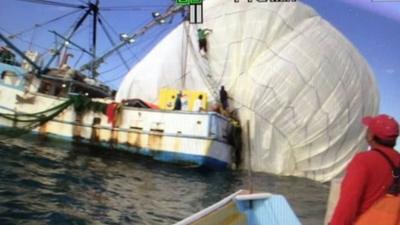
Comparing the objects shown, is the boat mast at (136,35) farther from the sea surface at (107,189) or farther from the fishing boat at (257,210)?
the fishing boat at (257,210)

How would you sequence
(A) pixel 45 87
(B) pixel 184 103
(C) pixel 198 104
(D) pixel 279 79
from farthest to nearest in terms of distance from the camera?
(A) pixel 45 87, (D) pixel 279 79, (B) pixel 184 103, (C) pixel 198 104

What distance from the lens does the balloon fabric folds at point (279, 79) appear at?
1202cm

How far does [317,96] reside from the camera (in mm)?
12078

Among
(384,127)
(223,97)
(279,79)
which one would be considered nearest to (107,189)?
(384,127)

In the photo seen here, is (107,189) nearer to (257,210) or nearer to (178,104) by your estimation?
(257,210)

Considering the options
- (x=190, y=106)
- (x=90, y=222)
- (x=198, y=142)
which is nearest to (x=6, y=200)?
(x=90, y=222)

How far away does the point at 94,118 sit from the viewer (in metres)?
11.7

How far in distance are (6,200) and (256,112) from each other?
799 cm

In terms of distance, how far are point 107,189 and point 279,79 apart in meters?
6.62

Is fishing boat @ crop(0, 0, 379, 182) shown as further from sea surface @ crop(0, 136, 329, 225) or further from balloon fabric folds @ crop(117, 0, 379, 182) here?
sea surface @ crop(0, 136, 329, 225)

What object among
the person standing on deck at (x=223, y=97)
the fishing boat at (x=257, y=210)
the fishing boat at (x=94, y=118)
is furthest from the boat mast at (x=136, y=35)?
the fishing boat at (x=257, y=210)

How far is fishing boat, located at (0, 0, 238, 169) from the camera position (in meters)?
10.6

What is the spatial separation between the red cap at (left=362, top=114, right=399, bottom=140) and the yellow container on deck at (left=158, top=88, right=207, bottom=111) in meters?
9.20

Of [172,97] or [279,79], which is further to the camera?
[279,79]
